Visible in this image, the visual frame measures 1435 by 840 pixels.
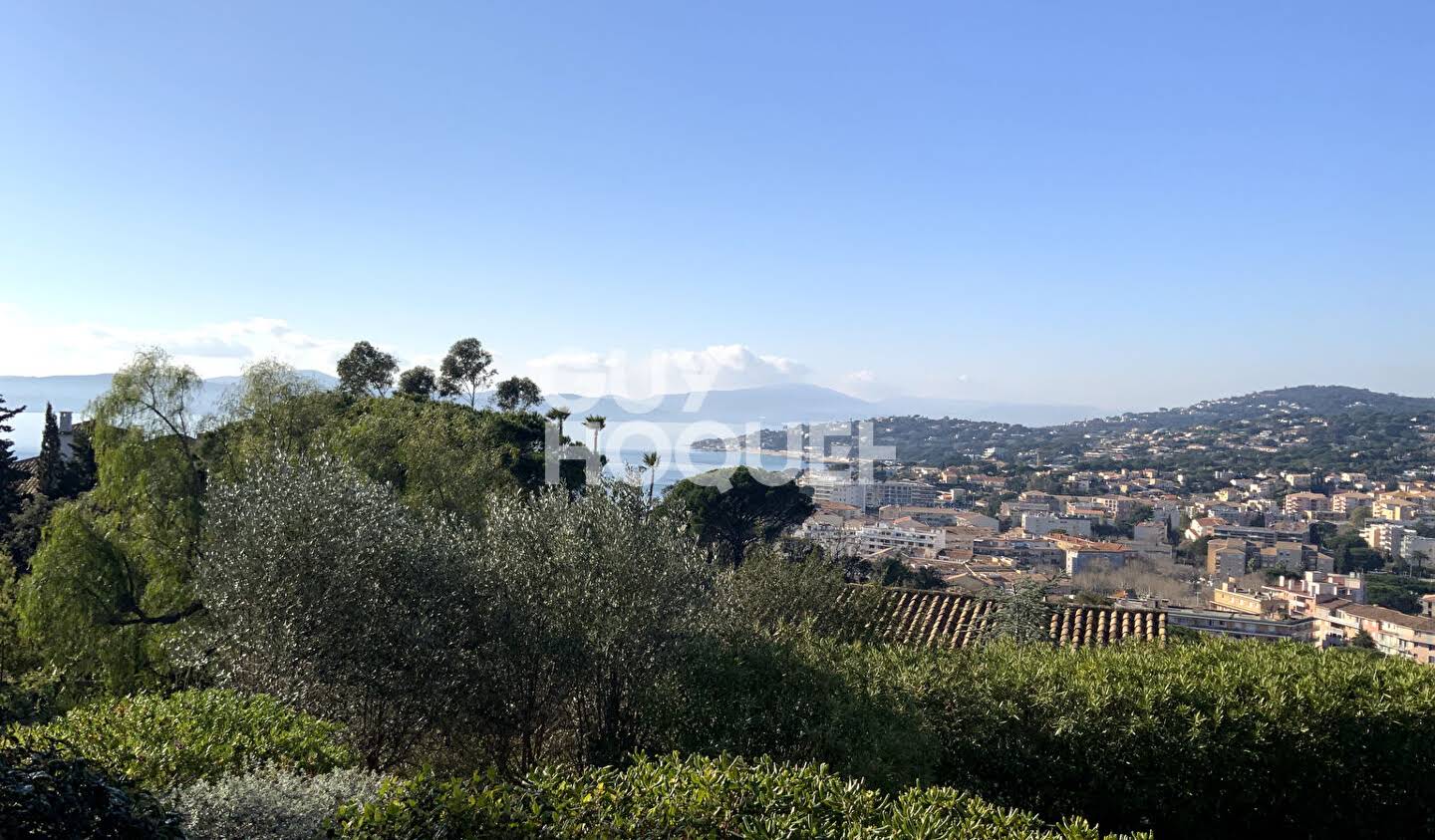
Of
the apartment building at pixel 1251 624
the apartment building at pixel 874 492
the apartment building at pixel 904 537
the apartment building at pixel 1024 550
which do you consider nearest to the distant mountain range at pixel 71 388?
the apartment building at pixel 1251 624

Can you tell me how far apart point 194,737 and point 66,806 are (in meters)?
2.57

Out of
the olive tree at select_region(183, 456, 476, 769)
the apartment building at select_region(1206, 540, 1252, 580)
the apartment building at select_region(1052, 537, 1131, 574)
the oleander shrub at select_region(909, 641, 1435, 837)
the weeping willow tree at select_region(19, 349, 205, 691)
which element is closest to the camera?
the olive tree at select_region(183, 456, 476, 769)

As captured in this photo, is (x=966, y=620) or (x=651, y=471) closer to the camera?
(x=651, y=471)

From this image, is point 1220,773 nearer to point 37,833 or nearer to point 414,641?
point 414,641

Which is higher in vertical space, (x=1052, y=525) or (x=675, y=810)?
(x=675, y=810)

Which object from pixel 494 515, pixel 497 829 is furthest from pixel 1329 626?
pixel 497 829

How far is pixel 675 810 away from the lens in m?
4.43

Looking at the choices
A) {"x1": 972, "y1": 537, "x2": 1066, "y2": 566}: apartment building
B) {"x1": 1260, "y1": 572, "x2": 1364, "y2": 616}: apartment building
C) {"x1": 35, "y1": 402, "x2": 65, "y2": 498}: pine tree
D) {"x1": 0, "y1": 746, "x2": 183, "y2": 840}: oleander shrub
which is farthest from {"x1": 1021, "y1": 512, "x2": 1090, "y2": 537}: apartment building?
{"x1": 0, "y1": 746, "x2": 183, "y2": 840}: oleander shrub

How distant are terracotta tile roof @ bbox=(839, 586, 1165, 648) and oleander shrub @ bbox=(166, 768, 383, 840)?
33.2ft

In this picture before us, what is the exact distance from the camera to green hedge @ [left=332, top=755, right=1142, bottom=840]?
4.17 m

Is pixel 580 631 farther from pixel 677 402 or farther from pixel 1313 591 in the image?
pixel 677 402

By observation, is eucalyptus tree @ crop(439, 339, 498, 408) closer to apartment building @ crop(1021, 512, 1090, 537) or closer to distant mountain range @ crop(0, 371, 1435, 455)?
distant mountain range @ crop(0, 371, 1435, 455)

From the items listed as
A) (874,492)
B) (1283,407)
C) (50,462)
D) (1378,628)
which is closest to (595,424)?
Answer: (50,462)

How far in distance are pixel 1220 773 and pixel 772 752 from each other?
5.02m
